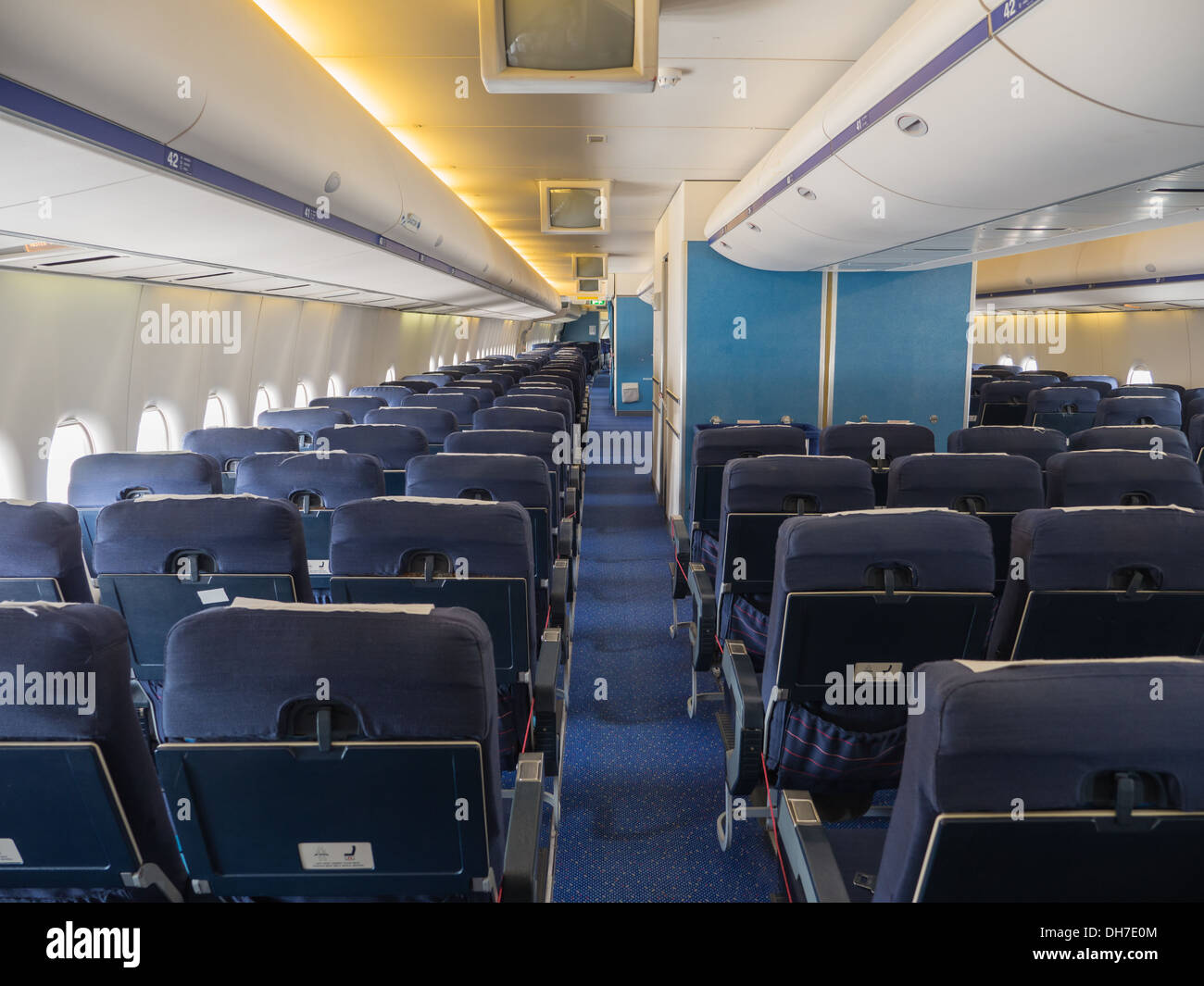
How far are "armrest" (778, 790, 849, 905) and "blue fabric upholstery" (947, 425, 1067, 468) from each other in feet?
12.0

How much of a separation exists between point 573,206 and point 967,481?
611 centimetres

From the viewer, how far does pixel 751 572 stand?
12.5ft

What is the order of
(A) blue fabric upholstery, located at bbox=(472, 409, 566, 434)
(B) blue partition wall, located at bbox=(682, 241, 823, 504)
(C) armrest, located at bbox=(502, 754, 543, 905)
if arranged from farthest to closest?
1. (B) blue partition wall, located at bbox=(682, 241, 823, 504)
2. (A) blue fabric upholstery, located at bbox=(472, 409, 566, 434)
3. (C) armrest, located at bbox=(502, 754, 543, 905)

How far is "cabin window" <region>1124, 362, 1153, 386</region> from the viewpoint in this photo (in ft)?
55.0

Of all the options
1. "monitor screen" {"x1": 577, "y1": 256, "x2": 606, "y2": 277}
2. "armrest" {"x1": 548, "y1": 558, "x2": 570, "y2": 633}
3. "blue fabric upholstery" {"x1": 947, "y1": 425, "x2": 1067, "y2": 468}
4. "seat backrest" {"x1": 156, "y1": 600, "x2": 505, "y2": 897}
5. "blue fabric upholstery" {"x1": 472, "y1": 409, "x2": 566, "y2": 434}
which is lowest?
"armrest" {"x1": 548, "y1": 558, "x2": 570, "y2": 633}

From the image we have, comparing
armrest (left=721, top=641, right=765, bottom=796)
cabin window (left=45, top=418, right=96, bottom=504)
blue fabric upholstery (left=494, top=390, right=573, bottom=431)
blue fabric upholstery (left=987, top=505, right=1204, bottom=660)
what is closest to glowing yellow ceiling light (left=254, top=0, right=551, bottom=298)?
blue fabric upholstery (left=494, top=390, right=573, bottom=431)

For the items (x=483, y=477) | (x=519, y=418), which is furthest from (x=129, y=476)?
(x=519, y=418)

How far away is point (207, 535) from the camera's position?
2873 millimetres

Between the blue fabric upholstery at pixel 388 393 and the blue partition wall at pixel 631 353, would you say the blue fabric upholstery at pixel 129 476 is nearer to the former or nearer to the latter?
the blue fabric upholstery at pixel 388 393

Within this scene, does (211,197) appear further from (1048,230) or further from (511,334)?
(511,334)

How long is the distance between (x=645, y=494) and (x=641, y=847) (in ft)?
25.0

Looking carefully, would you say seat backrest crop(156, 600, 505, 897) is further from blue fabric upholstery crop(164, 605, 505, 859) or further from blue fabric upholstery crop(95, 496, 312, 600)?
blue fabric upholstery crop(95, 496, 312, 600)

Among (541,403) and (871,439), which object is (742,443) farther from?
(541,403)
